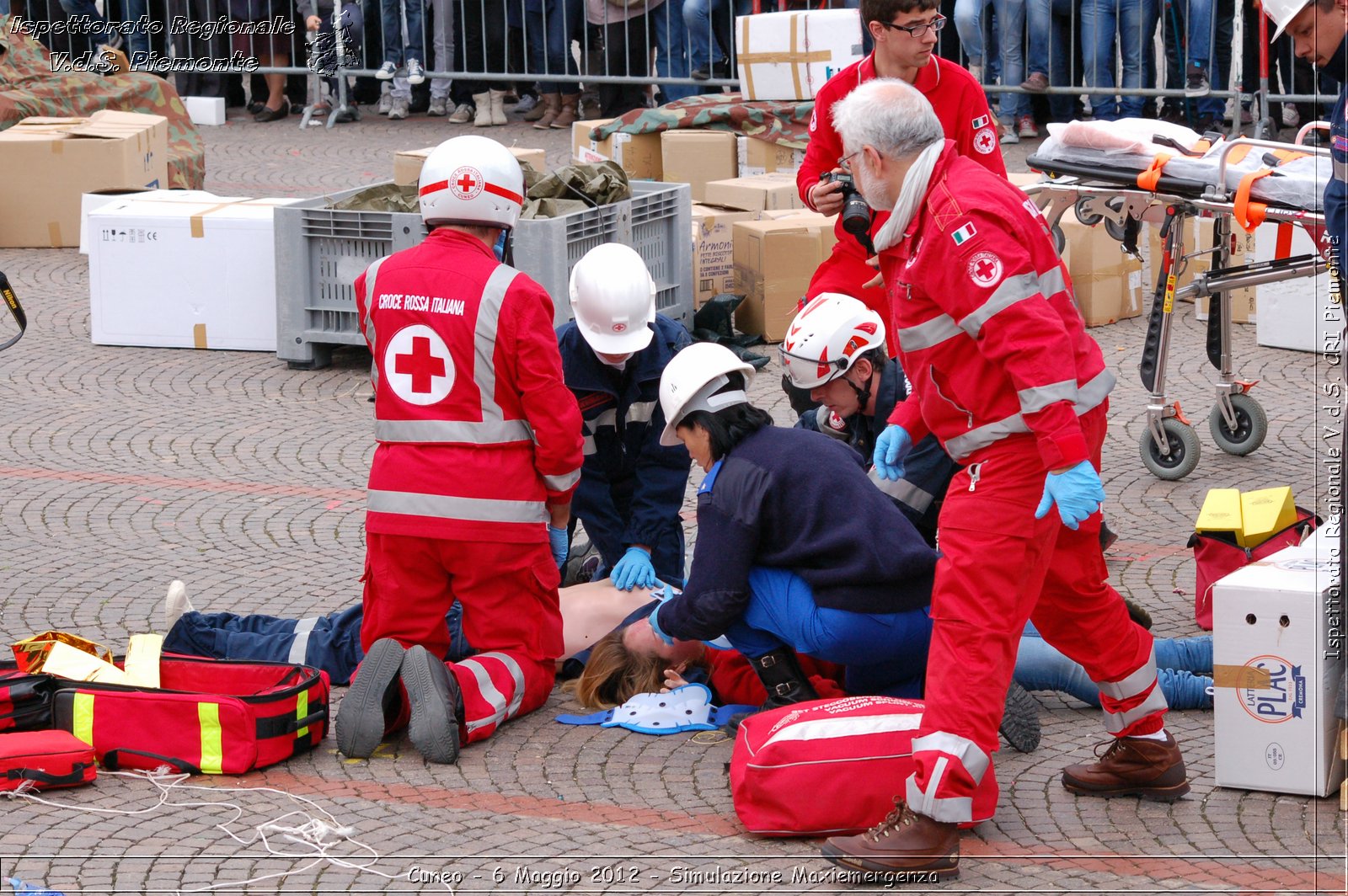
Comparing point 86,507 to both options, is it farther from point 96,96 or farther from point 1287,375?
point 96,96

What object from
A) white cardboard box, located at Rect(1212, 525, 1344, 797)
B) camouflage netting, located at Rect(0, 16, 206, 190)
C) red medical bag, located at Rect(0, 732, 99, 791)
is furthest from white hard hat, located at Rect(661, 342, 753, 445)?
camouflage netting, located at Rect(0, 16, 206, 190)

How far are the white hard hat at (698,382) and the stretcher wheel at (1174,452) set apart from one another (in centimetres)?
298

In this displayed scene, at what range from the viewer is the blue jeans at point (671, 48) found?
14714 millimetres

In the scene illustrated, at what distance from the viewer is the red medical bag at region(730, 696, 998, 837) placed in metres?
4.25

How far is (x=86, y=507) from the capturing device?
721cm

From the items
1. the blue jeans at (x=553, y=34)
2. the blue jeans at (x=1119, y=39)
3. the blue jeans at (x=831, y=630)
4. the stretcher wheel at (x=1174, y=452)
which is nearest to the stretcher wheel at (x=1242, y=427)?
the stretcher wheel at (x=1174, y=452)

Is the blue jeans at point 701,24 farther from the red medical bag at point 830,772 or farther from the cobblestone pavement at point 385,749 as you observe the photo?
the red medical bag at point 830,772

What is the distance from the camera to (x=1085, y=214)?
23.8ft

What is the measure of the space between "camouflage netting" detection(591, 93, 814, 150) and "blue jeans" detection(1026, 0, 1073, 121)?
9.34ft

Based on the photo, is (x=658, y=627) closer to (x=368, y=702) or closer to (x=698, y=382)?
(x=698, y=382)

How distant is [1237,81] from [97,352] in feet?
26.7

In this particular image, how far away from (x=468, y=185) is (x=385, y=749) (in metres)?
1.66

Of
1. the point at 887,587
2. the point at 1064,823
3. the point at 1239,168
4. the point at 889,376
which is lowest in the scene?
the point at 1064,823

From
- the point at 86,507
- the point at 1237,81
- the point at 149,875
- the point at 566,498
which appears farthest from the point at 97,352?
the point at 1237,81
